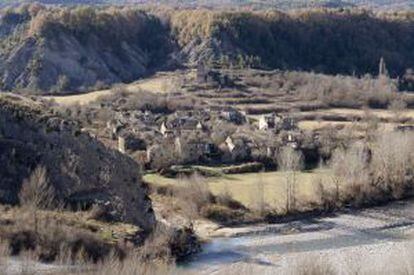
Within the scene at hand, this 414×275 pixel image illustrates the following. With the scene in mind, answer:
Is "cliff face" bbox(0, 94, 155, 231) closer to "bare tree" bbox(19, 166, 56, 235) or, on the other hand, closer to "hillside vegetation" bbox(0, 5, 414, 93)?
"bare tree" bbox(19, 166, 56, 235)

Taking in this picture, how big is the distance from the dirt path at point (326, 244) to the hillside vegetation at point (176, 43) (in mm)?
34768

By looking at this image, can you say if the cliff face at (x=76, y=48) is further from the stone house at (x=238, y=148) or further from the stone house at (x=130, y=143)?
the stone house at (x=238, y=148)

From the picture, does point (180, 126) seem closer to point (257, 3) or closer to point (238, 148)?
point (238, 148)

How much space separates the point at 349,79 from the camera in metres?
73.1

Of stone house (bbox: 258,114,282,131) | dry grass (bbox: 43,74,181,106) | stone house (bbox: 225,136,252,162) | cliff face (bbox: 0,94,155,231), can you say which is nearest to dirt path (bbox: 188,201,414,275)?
cliff face (bbox: 0,94,155,231)

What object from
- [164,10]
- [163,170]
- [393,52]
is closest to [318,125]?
[163,170]

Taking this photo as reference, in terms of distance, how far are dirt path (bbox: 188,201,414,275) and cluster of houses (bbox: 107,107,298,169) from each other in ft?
32.3

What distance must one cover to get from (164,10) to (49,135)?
65.8 meters

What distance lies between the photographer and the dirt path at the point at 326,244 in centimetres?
2855

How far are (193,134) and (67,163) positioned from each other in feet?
57.4

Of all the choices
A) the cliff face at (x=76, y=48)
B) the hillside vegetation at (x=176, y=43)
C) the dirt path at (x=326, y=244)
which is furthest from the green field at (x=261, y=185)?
the cliff face at (x=76, y=48)

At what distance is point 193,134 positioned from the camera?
4844 centimetres

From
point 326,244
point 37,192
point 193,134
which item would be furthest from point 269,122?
point 37,192

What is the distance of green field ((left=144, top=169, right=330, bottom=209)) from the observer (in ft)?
124
